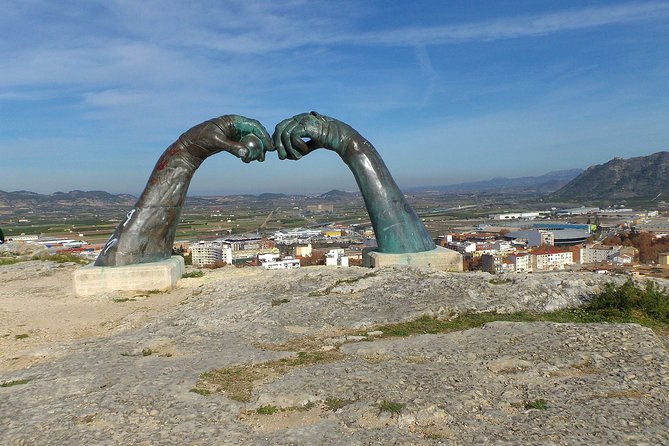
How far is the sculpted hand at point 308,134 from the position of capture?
13.9m

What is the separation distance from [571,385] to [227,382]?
4.06 meters

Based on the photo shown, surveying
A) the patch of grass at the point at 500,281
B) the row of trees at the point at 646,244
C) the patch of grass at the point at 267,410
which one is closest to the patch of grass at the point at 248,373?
the patch of grass at the point at 267,410

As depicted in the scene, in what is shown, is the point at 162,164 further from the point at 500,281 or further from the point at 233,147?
the point at 500,281

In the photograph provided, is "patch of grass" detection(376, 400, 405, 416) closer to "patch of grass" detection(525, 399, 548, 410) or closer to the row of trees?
"patch of grass" detection(525, 399, 548, 410)

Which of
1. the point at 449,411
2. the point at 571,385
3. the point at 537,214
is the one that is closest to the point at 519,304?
Result: the point at 571,385

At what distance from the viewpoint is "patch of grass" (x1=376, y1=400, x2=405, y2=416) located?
5.25m

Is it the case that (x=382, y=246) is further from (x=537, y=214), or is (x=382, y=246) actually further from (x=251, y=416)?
(x=537, y=214)

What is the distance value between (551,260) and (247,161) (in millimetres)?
31120

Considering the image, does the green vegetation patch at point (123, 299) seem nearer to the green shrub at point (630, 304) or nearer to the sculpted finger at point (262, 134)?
the sculpted finger at point (262, 134)

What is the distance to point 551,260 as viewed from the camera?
3838 centimetres

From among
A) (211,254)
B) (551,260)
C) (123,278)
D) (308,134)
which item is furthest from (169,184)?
(211,254)

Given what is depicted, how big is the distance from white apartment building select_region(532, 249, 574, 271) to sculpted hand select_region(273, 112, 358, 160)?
26.2 meters

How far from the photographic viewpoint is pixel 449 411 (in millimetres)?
5262

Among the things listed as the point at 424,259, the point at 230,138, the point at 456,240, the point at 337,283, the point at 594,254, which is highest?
the point at 230,138
